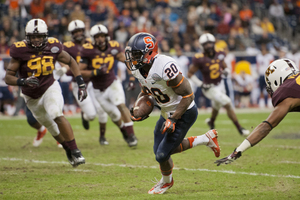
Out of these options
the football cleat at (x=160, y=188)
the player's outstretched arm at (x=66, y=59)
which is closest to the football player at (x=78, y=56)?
the player's outstretched arm at (x=66, y=59)

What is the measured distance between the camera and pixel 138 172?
15.1 ft

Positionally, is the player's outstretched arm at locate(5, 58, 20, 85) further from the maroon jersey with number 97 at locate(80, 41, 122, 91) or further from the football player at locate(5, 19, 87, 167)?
the maroon jersey with number 97 at locate(80, 41, 122, 91)

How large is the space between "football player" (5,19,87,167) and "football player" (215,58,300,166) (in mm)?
2201

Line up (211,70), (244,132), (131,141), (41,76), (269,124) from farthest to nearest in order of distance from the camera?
(211,70) < (244,132) < (131,141) < (41,76) < (269,124)

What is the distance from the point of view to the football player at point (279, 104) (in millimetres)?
3250

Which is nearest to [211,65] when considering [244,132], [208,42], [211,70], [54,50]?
[211,70]

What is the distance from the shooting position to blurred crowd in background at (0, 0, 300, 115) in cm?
1220

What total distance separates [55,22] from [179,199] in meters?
10.2

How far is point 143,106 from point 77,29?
11.9 ft

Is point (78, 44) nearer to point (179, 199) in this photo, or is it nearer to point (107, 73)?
point (107, 73)

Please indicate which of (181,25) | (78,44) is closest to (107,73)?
(78,44)

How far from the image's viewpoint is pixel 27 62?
4707 millimetres

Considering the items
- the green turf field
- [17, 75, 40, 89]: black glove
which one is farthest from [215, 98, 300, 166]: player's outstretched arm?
[17, 75, 40, 89]: black glove

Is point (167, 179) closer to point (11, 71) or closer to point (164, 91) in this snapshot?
point (164, 91)
